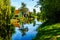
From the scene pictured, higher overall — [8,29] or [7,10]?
[7,10]

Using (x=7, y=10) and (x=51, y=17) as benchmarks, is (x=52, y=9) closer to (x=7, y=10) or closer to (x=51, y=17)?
(x=51, y=17)

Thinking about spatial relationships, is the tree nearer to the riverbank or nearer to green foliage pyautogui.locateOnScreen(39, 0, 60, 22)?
the riverbank

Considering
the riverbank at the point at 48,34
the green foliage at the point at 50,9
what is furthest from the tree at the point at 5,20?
the green foliage at the point at 50,9

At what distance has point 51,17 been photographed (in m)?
30.1

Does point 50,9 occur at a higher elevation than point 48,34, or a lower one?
higher

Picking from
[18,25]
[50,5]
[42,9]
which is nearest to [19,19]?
[18,25]

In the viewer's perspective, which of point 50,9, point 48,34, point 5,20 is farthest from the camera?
point 50,9

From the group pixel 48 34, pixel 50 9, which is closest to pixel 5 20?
pixel 48 34

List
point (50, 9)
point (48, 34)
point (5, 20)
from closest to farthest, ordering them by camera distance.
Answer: point (5, 20)
point (48, 34)
point (50, 9)

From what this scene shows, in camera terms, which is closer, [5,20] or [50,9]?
[5,20]

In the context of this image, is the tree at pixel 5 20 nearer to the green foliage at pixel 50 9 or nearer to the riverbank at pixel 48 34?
the riverbank at pixel 48 34

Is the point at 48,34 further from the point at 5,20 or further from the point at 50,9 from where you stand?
the point at 50,9

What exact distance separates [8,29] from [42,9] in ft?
50.5

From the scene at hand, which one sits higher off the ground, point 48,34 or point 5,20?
point 5,20
